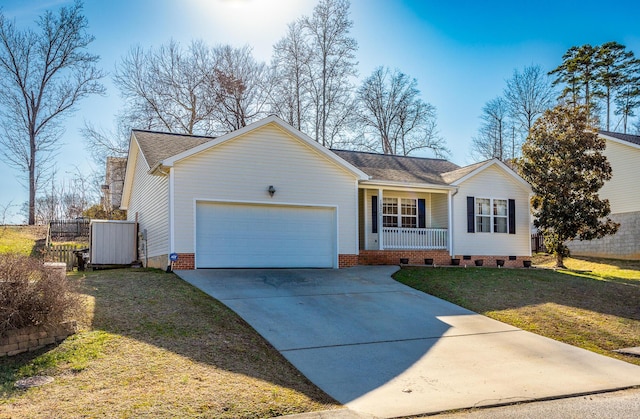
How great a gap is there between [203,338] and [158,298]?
8.52 ft

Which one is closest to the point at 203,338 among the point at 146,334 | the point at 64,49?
the point at 146,334

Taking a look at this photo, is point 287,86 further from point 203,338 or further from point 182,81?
point 203,338

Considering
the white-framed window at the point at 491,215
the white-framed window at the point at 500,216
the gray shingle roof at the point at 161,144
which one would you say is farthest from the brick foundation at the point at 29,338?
the white-framed window at the point at 500,216

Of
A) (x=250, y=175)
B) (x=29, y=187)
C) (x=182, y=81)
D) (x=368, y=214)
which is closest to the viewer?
(x=250, y=175)

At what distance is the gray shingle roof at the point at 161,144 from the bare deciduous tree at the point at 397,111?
19053mm

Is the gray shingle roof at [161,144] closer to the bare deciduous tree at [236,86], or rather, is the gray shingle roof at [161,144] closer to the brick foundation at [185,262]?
the brick foundation at [185,262]

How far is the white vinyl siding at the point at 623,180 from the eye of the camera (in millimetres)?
22828

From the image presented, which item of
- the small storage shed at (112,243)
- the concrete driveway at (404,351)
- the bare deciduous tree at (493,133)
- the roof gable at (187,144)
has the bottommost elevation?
the concrete driveway at (404,351)

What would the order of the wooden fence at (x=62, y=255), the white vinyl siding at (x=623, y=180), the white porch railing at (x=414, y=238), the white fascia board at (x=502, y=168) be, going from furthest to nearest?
the white vinyl siding at (x=623, y=180) → the white fascia board at (x=502, y=168) → the white porch railing at (x=414, y=238) → the wooden fence at (x=62, y=255)

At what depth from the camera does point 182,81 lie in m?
31.0

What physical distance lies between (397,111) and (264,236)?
22.9 m

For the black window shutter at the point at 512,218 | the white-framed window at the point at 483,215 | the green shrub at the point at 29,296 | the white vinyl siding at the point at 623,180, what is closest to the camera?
the green shrub at the point at 29,296

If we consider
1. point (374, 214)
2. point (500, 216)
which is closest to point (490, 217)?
point (500, 216)

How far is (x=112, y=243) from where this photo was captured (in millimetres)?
17203
